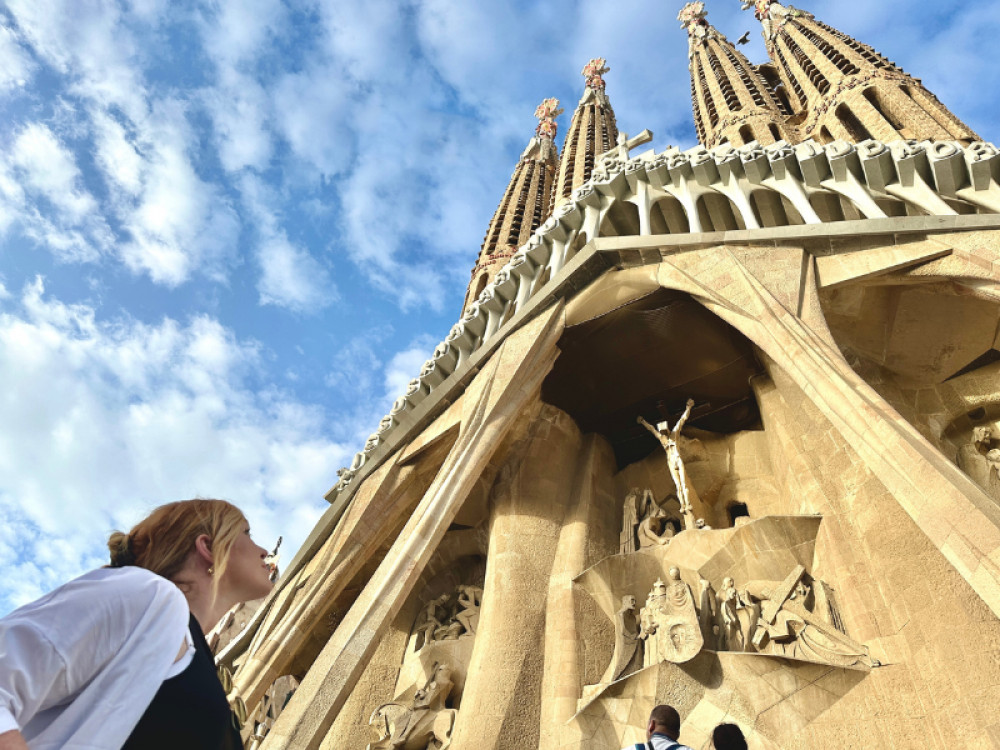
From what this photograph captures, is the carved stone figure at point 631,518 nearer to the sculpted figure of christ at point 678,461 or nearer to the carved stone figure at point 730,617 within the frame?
the sculpted figure of christ at point 678,461

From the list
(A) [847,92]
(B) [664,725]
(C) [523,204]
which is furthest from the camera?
(C) [523,204]

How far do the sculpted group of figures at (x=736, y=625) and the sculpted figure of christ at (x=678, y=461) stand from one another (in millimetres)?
766

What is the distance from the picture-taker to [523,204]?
2534 centimetres

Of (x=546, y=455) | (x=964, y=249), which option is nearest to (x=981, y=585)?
(x=964, y=249)

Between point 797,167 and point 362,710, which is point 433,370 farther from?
point 797,167

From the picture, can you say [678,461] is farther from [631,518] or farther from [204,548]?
[204,548]

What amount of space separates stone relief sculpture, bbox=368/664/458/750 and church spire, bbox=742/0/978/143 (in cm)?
1347

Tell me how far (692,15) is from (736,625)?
30.6m

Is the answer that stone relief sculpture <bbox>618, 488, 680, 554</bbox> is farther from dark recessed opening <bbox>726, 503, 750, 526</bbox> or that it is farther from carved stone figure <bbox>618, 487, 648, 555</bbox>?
dark recessed opening <bbox>726, 503, 750, 526</bbox>

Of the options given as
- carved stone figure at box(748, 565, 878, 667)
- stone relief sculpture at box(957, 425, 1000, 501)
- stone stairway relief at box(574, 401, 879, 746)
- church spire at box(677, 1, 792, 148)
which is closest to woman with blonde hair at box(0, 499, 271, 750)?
stone stairway relief at box(574, 401, 879, 746)

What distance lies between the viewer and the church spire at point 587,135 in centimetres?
2352

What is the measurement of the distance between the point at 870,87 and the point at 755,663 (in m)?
15.8

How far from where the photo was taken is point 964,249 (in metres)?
5.67

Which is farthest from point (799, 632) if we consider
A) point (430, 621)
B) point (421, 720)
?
point (430, 621)
